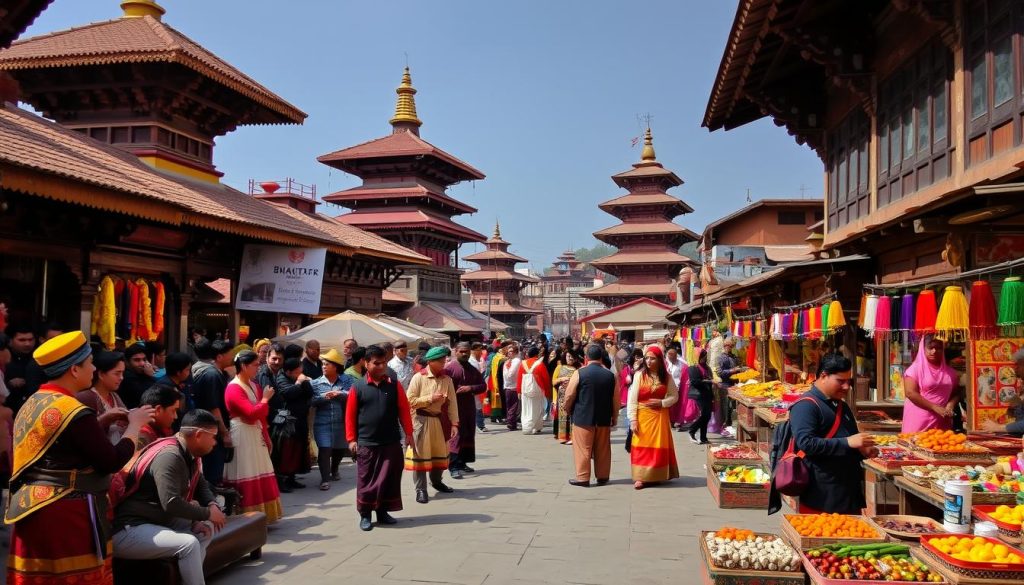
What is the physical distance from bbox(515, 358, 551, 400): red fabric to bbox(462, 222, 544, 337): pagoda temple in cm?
4274

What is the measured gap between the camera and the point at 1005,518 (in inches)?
185

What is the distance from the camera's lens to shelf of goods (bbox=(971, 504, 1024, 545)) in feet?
14.9

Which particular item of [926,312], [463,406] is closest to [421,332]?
[463,406]

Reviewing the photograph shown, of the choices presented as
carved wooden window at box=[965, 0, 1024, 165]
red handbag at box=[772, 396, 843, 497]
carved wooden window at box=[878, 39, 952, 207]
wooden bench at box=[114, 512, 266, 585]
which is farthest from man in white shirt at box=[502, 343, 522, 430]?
red handbag at box=[772, 396, 843, 497]

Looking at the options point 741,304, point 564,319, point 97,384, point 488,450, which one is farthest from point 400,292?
point 564,319

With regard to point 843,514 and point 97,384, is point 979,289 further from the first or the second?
point 97,384

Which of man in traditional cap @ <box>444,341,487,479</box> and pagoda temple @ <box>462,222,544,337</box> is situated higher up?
pagoda temple @ <box>462,222,544,337</box>

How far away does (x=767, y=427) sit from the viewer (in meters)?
10.1

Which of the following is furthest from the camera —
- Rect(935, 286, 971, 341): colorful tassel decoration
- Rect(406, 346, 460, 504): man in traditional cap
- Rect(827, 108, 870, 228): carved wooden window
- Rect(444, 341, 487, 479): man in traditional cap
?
Answer: Rect(827, 108, 870, 228): carved wooden window

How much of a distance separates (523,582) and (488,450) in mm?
7383

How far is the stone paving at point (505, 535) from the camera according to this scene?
19.2 ft

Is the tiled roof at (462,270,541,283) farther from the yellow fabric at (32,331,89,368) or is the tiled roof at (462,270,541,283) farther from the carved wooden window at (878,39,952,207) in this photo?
the yellow fabric at (32,331,89,368)

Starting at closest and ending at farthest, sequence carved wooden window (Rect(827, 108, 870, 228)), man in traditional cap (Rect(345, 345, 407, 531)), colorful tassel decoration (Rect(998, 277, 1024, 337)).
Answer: colorful tassel decoration (Rect(998, 277, 1024, 337)) < man in traditional cap (Rect(345, 345, 407, 531)) < carved wooden window (Rect(827, 108, 870, 228))

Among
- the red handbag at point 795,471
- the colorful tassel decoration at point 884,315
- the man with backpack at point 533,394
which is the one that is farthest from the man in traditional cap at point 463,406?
the red handbag at point 795,471
